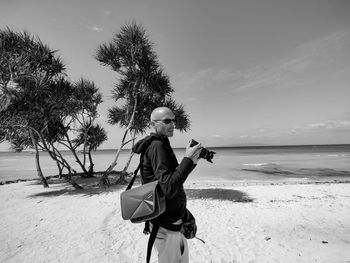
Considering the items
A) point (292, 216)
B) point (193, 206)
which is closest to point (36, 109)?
point (193, 206)

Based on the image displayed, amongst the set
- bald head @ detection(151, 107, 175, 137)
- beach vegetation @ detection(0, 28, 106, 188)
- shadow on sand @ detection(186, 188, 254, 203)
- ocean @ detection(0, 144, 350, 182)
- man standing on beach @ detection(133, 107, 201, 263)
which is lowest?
ocean @ detection(0, 144, 350, 182)

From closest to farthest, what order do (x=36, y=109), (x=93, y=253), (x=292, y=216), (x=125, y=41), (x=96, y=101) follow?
(x=93, y=253) → (x=292, y=216) → (x=36, y=109) → (x=125, y=41) → (x=96, y=101)

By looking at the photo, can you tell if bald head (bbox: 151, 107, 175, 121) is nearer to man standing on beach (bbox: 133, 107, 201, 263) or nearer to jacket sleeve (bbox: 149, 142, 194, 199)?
man standing on beach (bbox: 133, 107, 201, 263)

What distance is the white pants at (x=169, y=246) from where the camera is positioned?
1.51m

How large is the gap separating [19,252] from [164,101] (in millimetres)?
7071

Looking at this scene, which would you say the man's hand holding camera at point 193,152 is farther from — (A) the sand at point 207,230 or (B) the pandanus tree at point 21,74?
(B) the pandanus tree at point 21,74

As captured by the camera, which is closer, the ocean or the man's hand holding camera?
the man's hand holding camera

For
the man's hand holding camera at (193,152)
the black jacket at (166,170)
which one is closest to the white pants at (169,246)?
the black jacket at (166,170)

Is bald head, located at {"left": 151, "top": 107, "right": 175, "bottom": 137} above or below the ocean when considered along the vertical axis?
above

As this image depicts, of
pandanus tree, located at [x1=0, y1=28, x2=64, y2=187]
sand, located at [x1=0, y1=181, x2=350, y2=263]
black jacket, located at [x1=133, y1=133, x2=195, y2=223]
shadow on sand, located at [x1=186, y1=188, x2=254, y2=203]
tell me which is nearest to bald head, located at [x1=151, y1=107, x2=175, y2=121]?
Answer: black jacket, located at [x1=133, y1=133, x2=195, y2=223]

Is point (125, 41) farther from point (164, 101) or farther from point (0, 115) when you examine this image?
point (0, 115)

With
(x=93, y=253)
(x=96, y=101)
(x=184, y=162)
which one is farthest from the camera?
(x=96, y=101)

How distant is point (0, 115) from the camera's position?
6.02 meters

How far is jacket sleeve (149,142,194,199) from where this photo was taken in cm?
128
